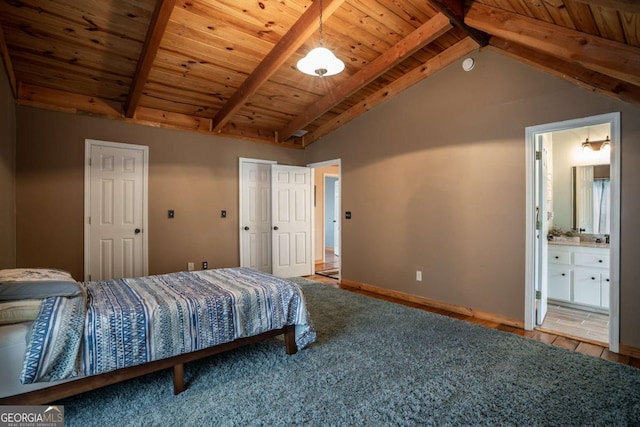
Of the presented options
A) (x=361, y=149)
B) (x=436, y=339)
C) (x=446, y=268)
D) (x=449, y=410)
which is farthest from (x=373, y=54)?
(x=449, y=410)

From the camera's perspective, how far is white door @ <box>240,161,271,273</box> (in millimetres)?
5215

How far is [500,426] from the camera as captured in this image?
174 cm

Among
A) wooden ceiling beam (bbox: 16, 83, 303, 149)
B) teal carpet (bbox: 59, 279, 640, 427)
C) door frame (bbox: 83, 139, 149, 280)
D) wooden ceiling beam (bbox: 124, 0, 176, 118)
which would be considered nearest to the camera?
teal carpet (bbox: 59, 279, 640, 427)

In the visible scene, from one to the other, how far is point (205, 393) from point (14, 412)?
37.6 inches

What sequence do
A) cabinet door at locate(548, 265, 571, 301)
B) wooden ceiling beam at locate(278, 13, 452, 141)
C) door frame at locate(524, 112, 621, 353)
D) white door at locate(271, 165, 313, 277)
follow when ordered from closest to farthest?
door frame at locate(524, 112, 621, 353) → wooden ceiling beam at locate(278, 13, 452, 141) → cabinet door at locate(548, 265, 571, 301) → white door at locate(271, 165, 313, 277)

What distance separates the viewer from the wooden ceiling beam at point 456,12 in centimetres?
273

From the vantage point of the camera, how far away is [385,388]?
2.11 metres

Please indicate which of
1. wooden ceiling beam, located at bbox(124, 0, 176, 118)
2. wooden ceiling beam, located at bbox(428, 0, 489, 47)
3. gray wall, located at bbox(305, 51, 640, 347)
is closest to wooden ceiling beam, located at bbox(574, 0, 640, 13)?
wooden ceiling beam, located at bbox(428, 0, 489, 47)

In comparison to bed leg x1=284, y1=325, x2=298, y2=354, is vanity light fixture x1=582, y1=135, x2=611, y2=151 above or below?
above

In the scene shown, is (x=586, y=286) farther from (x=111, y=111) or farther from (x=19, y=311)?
(x=111, y=111)

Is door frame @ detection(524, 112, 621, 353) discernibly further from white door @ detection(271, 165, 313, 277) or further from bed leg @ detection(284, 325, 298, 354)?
white door @ detection(271, 165, 313, 277)

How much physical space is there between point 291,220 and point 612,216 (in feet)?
13.8

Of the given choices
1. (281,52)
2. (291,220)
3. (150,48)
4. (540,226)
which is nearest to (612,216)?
(540,226)

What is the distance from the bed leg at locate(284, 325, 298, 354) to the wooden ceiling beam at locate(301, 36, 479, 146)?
11.2 feet
